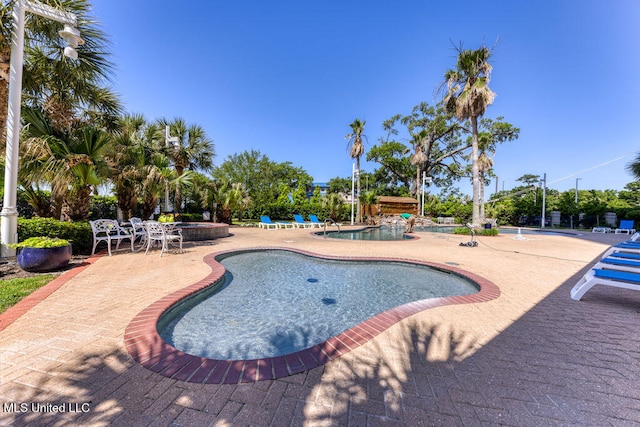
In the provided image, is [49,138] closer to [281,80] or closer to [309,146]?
[281,80]

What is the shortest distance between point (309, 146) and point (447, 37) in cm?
2114

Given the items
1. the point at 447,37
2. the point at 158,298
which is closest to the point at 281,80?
the point at 447,37

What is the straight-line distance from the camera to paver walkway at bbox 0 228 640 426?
160cm

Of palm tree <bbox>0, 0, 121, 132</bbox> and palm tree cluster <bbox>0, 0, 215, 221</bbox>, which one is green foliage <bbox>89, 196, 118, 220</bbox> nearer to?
palm tree cluster <bbox>0, 0, 215, 221</bbox>

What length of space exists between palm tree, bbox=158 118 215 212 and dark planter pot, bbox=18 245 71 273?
1085cm

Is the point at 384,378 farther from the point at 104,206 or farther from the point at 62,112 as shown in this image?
the point at 104,206

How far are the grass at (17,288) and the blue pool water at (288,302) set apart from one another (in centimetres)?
217

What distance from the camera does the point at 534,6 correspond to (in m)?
10.4

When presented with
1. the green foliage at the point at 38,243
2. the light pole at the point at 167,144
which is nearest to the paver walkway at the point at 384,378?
the green foliage at the point at 38,243

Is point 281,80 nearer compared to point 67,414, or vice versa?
point 67,414

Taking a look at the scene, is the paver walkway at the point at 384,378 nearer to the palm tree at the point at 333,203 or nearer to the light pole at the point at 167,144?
the light pole at the point at 167,144

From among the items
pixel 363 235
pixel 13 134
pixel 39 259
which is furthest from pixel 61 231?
pixel 363 235

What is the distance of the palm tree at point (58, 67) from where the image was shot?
571 cm

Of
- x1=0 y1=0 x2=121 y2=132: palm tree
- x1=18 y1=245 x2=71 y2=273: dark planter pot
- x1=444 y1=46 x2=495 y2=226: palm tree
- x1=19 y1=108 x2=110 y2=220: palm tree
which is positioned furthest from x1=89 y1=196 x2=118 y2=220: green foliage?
x1=444 y1=46 x2=495 y2=226: palm tree
